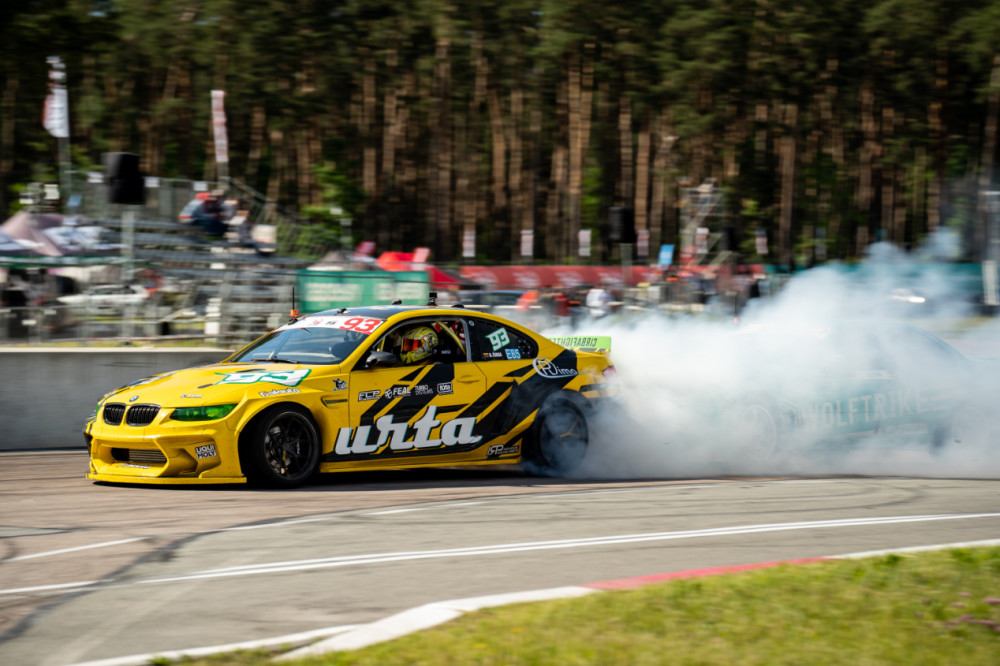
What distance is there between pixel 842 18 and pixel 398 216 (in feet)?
78.5

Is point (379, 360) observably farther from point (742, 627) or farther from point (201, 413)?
point (742, 627)

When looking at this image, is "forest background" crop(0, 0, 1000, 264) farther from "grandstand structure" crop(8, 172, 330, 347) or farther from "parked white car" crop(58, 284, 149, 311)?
"parked white car" crop(58, 284, 149, 311)

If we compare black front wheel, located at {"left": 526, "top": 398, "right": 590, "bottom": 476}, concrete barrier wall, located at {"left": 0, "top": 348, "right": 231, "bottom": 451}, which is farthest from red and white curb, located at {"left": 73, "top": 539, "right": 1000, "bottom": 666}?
concrete barrier wall, located at {"left": 0, "top": 348, "right": 231, "bottom": 451}

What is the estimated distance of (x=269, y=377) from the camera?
28.4 feet

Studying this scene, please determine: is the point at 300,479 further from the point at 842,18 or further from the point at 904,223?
the point at 904,223

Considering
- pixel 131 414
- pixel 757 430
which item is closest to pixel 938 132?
pixel 757 430

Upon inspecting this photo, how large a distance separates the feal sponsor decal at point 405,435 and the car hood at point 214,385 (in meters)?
0.65

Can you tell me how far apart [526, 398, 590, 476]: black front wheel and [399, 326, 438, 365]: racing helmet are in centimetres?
123

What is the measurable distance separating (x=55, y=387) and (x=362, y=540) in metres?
7.55

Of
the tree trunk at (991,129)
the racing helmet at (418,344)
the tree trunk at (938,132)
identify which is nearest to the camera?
the racing helmet at (418,344)

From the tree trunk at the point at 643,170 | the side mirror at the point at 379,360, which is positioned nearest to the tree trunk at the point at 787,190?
the tree trunk at the point at 643,170

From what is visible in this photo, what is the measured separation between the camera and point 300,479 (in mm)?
8555

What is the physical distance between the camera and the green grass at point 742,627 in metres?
4.00

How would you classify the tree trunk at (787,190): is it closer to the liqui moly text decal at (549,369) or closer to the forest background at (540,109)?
the forest background at (540,109)
